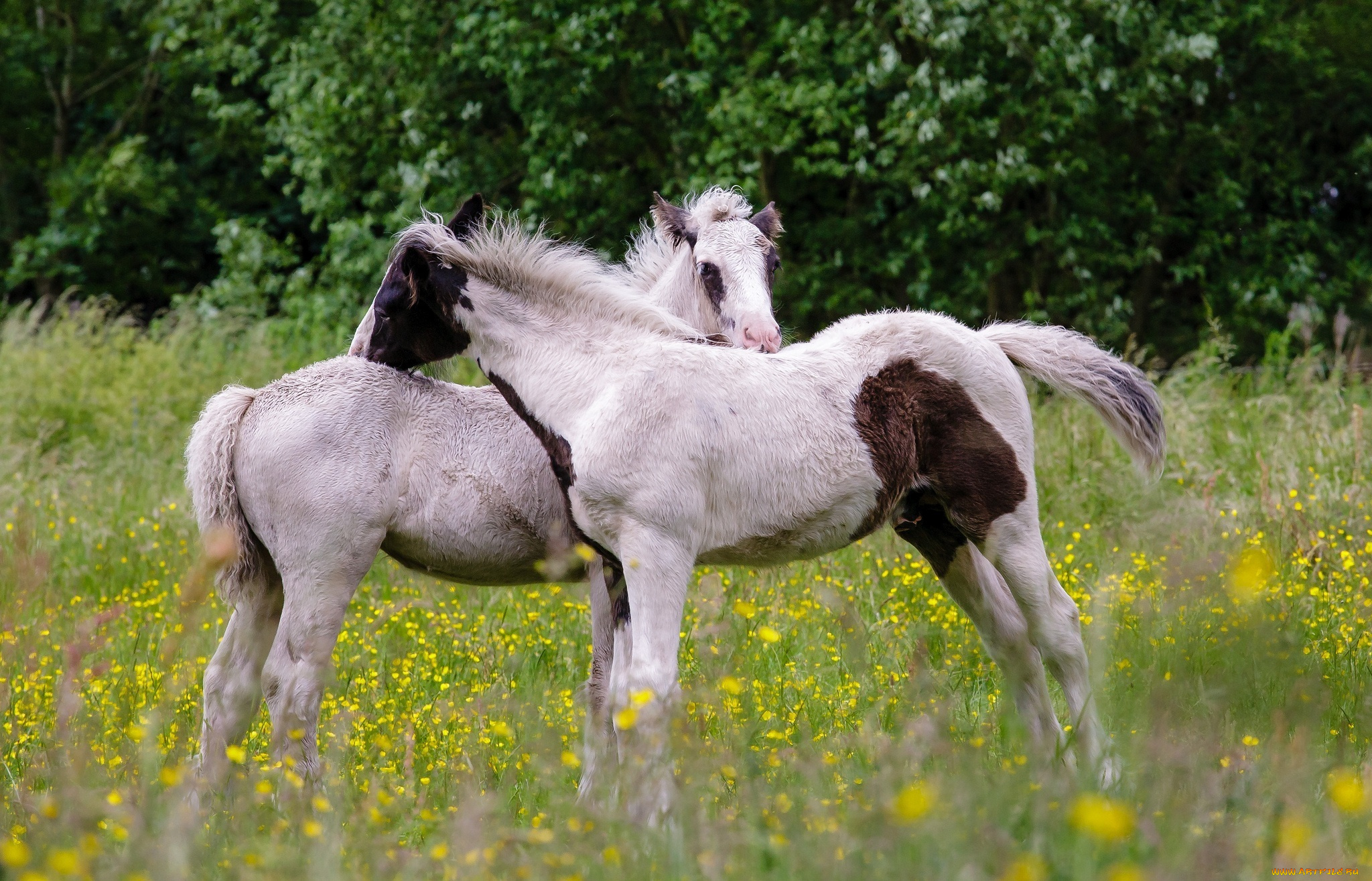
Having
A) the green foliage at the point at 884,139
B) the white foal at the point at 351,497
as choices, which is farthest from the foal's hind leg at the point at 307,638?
the green foliage at the point at 884,139

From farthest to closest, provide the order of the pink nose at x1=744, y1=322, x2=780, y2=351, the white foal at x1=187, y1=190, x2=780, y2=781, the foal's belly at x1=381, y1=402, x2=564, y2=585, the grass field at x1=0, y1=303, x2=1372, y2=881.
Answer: the pink nose at x1=744, y1=322, x2=780, y2=351 < the foal's belly at x1=381, y1=402, x2=564, y2=585 < the white foal at x1=187, y1=190, x2=780, y2=781 < the grass field at x1=0, y1=303, x2=1372, y2=881

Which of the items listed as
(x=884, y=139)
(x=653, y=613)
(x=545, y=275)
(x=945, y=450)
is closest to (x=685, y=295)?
(x=545, y=275)

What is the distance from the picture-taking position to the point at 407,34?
39.2ft

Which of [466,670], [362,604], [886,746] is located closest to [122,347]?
[362,604]

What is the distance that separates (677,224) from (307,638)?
222 cm

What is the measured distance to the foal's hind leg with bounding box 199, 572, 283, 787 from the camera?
399cm

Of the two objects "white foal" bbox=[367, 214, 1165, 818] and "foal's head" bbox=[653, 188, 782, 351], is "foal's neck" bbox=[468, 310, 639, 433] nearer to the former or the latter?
"white foal" bbox=[367, 214, 1165, 818]

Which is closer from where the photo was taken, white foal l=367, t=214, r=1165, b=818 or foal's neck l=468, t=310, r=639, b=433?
white foal l=367, t=214, r=1165, b=818

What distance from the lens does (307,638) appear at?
3924mm

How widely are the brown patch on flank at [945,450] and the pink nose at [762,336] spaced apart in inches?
27.5

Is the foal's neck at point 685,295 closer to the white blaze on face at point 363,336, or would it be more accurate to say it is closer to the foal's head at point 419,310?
the foal's head at point 419,310

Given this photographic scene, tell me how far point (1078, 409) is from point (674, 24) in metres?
6.30

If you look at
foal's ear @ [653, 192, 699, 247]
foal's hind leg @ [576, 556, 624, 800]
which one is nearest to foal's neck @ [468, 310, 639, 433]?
foal's hind leg @ [576, 556, 624, 800]

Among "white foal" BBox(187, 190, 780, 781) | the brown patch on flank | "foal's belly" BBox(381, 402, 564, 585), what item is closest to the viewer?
the brown patch on flank
